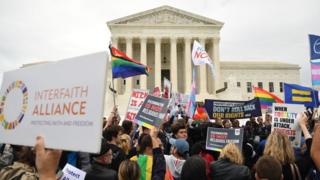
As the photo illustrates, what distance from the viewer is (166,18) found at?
51250mm

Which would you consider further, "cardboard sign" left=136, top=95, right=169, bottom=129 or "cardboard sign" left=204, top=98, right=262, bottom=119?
"cardboard sign" left=204, top=98, right=262, bottom=119

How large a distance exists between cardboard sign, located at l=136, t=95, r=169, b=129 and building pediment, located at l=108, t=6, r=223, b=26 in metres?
45.4

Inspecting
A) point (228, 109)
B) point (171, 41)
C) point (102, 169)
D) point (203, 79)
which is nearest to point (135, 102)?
point (228, 109)

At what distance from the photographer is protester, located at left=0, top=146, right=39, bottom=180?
2.38 m

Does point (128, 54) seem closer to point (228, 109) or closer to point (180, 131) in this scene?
point (228, 109)

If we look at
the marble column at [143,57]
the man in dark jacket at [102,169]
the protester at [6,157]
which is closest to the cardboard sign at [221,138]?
the man in dark jacket at [102,169]

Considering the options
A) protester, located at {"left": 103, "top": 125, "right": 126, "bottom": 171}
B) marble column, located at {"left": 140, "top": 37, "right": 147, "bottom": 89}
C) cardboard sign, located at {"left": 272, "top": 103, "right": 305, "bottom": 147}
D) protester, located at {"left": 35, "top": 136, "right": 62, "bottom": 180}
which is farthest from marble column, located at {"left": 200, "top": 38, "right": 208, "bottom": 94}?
protester, located at {"left": 35, "top": 136, "right": 62, "bottom": 180}

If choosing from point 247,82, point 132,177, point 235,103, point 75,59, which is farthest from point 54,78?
point 247,82

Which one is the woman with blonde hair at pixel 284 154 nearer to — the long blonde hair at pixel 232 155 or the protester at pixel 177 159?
the long blonde hair at pixel 232 155

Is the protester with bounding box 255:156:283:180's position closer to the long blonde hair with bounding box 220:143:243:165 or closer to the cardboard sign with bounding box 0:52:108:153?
the long blonde hair with bounding box 220:143:243:165

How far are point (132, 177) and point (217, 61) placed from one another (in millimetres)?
48554

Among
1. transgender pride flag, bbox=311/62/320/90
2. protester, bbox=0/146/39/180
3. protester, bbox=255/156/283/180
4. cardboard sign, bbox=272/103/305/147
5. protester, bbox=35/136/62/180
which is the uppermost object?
transgender pride flag, bbox=311/62/320/90

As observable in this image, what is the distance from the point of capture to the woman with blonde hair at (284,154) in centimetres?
405

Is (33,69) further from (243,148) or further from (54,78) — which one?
(243,148)
